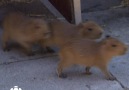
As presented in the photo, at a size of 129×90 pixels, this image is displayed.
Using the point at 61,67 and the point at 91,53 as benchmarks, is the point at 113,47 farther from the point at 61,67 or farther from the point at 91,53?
the point at 61,67

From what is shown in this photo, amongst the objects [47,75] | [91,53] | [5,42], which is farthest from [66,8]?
[91,53]

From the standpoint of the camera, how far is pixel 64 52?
431 centimetres

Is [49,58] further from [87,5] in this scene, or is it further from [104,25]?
[87,5]

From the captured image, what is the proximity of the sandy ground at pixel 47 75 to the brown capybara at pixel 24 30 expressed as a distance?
0.57 ft

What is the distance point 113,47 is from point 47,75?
2.74ft

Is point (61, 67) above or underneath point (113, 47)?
underneath

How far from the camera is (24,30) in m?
4.94

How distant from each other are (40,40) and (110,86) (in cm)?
111

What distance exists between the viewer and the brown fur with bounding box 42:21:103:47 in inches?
188

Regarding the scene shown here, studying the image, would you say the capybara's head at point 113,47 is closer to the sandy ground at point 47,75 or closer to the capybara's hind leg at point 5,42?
the sandy ground at point 47,75

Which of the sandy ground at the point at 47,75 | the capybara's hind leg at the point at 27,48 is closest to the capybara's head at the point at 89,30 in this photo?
the sandy ground at the point at 47,75

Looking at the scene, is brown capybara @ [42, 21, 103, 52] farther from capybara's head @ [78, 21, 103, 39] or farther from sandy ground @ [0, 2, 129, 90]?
sandy ground @ [0, 2, 129, 90]

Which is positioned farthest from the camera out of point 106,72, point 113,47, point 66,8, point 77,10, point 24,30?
point 66,8

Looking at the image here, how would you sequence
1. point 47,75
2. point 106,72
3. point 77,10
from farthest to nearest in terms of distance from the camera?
point 77,10, point 47,75, point 106,72
